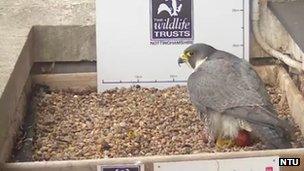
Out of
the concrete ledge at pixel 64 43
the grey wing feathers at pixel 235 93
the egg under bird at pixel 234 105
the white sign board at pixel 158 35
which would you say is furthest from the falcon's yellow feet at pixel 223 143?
the concrete ledge at pixel 64 43

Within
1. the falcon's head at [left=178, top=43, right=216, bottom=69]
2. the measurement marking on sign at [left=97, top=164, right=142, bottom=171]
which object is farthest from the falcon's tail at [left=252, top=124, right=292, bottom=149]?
the falcon's head at [left=178, top=43, right=216, bottom=69]

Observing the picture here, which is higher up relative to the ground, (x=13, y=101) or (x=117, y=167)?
(x=13, y=101)

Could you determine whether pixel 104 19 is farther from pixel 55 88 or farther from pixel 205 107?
pixel 205 107

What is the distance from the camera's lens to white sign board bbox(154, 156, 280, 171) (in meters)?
3.42

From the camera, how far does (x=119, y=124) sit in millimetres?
4172

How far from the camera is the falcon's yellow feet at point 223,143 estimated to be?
3.82m

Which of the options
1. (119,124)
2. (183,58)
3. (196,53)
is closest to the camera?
(119,124)

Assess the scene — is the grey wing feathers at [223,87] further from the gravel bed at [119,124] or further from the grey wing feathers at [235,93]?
the gravel bed at [119,124]

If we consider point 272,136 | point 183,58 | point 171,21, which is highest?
point 171,21

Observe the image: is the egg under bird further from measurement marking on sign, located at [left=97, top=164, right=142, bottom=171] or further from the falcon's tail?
measurement marking on sign, located at [left=97, top=164, right=142, bottom=171]

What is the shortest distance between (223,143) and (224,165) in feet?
1.38

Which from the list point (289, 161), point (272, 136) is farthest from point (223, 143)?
point (289, 161)

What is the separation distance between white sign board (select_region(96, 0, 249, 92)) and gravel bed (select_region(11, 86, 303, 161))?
4.4 inches

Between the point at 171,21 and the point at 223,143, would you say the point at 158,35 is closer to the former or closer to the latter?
the point at 171,21
